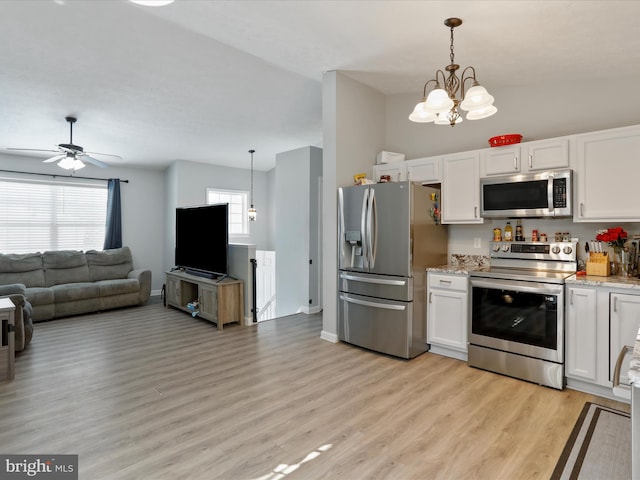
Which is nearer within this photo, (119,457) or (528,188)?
(119,457)

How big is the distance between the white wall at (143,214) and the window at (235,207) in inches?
50.2

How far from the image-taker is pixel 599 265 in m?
2.92

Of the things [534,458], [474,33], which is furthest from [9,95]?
[534,458]

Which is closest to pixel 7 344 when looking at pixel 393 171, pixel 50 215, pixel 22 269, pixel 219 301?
pixel 219 301

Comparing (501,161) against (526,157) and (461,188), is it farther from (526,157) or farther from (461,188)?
(461,188)

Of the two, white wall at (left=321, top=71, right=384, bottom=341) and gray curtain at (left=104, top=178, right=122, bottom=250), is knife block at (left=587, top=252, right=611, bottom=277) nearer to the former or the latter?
white wall at (left=321, top=71, right=384, bottom=341)

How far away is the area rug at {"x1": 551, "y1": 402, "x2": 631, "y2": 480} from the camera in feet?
6.10

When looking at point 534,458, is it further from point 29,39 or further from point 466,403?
point 29,39

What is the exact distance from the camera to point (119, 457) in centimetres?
199

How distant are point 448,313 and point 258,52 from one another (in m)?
3.19

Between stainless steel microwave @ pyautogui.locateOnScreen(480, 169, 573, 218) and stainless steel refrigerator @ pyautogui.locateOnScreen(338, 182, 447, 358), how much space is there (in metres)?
0.56

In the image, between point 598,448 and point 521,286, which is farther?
point 521,286

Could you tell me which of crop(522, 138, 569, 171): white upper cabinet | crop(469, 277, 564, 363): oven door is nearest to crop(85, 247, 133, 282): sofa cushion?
crop(469, 277, 564, 363): oven door

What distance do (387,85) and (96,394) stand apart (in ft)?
14.1
